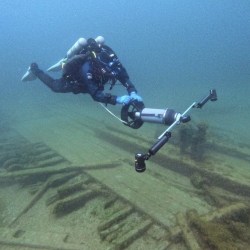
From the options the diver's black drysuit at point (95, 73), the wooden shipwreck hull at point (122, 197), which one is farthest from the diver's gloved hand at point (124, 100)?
the wooden shipwreck hull at point (122, 197)

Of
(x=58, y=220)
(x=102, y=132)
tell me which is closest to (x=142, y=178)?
(x=58, y=220)

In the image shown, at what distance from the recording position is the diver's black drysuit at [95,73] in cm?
636

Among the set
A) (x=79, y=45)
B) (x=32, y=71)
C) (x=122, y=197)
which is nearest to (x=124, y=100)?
(x=79, y=45)

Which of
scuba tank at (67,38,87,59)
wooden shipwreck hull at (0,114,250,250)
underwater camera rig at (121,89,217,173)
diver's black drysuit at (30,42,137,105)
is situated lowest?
wooden shipwreck hull at (0,114,250,250)

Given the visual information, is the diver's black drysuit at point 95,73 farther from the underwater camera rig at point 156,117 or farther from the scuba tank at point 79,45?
the underwater camera rig at point 156,117

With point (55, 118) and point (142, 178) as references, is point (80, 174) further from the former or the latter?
point (55, 118)

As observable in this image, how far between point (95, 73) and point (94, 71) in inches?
1.7

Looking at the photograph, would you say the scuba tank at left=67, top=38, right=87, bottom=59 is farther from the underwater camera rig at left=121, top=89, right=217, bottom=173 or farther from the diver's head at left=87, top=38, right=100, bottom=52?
the underwater camera rig at left=121, top=89, right=217, bottom=173

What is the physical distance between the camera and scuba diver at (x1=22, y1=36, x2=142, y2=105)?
20.8 feet

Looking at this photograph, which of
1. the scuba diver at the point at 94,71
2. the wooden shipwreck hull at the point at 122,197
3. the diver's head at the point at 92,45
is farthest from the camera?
A: the diver's head at the point at 92,45

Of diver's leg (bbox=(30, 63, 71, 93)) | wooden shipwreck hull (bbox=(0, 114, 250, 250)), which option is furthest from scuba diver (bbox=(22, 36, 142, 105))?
wooden shipwreck hull (bbox=(0, 114, 250, 250))

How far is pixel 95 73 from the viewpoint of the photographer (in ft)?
21.0

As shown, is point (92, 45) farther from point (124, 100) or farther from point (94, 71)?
point (124, 100)

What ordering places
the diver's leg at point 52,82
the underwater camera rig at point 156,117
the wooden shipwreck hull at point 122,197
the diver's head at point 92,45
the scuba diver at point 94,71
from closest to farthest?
the underwater camera rig at point 156,117
the wooden shipwreck hull at point 122,197
the scuba diver at point 94,71
the diver's head at point 92,45
the diver's leg at point 52,82
